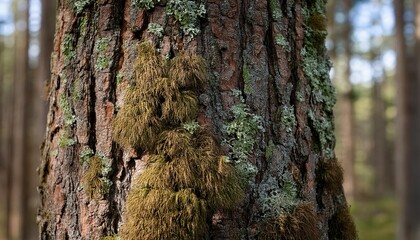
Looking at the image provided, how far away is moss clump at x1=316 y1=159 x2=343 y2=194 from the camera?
1.52 metres

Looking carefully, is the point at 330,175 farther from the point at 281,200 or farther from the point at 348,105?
the point at 348,105

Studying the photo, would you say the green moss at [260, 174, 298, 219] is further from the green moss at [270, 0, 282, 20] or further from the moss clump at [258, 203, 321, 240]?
the green moss at [270, 0, 282, 20]

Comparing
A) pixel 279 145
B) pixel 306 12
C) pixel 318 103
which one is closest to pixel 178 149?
pixel 279 145

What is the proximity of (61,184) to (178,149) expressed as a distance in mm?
404

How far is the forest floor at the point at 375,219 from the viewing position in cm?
1121

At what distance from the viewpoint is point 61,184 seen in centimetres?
144

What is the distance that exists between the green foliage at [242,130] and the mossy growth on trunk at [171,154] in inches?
2.3

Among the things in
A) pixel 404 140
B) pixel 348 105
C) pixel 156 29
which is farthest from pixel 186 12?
pixel 348 105

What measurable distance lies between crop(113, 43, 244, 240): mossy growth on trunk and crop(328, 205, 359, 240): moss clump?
435 mm

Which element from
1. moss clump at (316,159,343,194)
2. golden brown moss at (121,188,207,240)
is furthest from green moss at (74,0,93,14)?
moss clump at (316,159,343,194)

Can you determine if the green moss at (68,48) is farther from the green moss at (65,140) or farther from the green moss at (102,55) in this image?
the green moss at (65,140)

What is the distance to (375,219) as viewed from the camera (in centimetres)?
1270

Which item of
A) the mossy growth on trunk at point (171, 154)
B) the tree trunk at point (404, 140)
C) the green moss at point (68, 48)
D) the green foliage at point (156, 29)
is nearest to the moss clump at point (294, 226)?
the mossy growth on trunk at point (171, 154)

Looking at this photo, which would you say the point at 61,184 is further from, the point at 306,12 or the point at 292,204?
the point at 306,12
